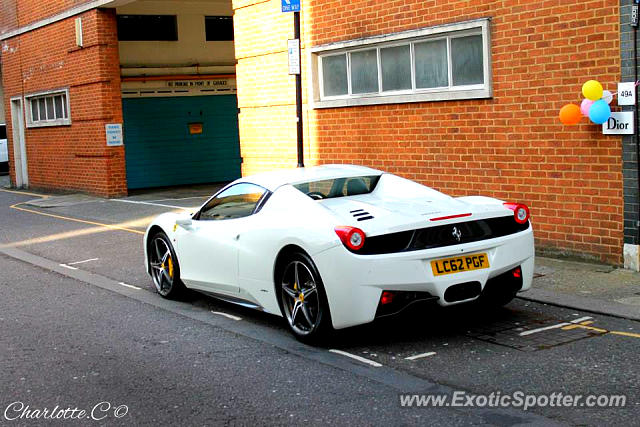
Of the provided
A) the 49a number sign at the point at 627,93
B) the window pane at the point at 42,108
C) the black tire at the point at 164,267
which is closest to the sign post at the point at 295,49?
the black tire at the point at 164,267

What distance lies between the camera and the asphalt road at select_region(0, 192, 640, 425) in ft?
17.1

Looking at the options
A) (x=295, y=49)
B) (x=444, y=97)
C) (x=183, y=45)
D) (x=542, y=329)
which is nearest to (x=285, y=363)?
(x=542, y=329)

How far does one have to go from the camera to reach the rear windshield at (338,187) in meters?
7.42

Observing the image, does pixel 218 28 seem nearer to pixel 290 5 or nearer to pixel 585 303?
pixel 290 5

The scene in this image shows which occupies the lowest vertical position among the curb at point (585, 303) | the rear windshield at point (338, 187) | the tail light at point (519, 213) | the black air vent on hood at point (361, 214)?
the curb at point (585, 303)

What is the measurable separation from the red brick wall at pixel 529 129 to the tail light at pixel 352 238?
406 cm

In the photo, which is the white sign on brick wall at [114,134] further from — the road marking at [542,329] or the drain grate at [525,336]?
the road marking at [542,329]

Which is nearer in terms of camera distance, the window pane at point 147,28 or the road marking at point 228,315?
the road marking at point 228,315

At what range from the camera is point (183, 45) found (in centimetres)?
2345

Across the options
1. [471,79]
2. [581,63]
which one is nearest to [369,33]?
[471,79]

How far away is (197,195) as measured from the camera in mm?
20500

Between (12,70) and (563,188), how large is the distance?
19.8m

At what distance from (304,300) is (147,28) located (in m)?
17.7
